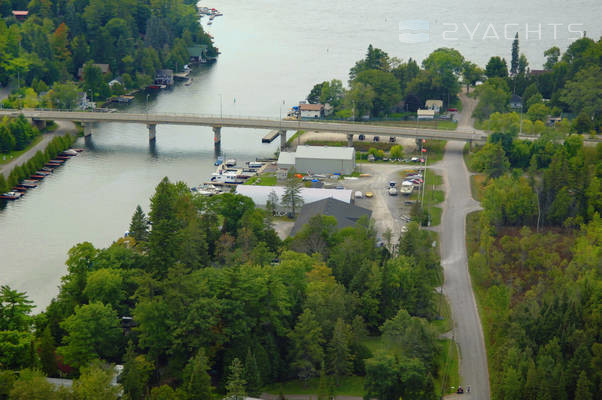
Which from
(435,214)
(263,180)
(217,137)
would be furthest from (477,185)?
(217,137)

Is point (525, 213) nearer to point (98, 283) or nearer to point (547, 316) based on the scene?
point (547, 316)

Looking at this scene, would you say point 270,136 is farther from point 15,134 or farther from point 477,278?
point 477,278

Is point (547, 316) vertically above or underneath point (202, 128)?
underneath

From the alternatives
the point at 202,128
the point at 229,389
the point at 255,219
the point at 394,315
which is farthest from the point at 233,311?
the point at 202,128

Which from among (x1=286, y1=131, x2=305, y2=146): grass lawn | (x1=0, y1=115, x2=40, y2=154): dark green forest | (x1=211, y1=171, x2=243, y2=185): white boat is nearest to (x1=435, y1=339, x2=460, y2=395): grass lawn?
(x1=211, y1=171, x2=243, y2=185): white boat

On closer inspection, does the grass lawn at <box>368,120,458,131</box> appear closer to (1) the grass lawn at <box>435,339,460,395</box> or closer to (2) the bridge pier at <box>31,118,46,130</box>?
(2) the bridge pier at <box>31,118,46,130</box>

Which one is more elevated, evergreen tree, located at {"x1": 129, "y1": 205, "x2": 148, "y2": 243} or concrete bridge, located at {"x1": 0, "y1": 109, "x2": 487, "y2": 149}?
concrete bridge, located at {"x1": 0, "y1": 109, "x2": 487, "y2": 149}

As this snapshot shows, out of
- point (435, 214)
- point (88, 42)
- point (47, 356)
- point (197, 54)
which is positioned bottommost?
point (47, 356)
